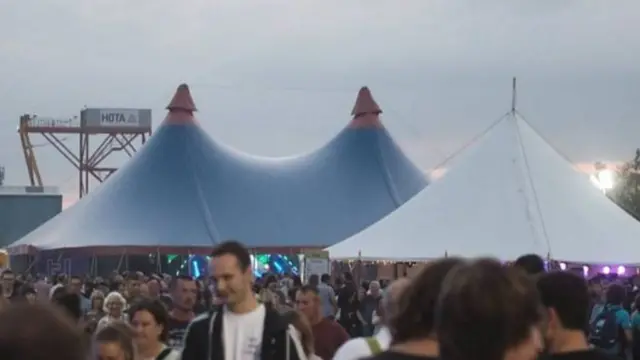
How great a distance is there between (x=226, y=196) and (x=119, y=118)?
3739 centimetres

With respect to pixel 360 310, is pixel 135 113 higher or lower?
higher

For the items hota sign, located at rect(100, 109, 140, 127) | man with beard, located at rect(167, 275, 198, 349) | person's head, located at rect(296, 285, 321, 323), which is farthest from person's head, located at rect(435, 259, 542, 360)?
hota sign, located at rect(100, 109, 140, 127)

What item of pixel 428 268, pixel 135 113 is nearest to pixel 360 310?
pixel 428 268

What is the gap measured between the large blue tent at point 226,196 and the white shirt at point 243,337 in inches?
1029

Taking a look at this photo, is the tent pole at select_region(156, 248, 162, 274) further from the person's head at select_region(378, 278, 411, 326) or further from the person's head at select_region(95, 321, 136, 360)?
the person's head at select_region(378, 278, 411, 326)

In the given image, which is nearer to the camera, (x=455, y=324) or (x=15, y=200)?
(x=455, y=324)

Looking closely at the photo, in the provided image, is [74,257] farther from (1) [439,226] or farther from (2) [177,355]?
(2) [177,355]

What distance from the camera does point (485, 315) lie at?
2.61m

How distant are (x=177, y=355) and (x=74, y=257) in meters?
27.3

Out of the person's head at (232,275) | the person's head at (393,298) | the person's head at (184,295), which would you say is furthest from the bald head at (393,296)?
the person's head at (184,295)

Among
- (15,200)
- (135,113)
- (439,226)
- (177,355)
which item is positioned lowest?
(177,355)

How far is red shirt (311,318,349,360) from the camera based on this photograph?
8766 millimetres

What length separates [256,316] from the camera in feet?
17.8

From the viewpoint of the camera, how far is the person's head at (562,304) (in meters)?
4.62
